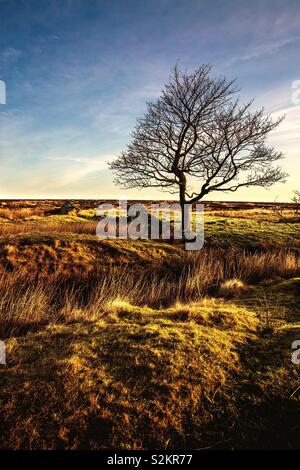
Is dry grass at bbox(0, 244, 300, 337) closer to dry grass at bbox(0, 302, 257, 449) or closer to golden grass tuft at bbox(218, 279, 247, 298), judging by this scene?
golden grass tuft at bbox(218, 279, 247, 298)

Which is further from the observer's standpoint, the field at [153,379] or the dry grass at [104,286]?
the dry grass at [104,286]

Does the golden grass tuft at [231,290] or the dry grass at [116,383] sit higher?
the dry grass at [116,383]

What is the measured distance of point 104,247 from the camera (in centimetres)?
1234

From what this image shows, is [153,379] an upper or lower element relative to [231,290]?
upper

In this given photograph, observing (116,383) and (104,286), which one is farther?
(104,286)

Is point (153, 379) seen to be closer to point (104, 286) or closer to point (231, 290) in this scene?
point (231, 290)

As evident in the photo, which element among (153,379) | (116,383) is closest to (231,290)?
(153,379)

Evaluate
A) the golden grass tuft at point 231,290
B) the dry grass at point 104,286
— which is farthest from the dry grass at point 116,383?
the golden grass tuft at point 231,290

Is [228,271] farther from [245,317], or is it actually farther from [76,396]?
[76,396]

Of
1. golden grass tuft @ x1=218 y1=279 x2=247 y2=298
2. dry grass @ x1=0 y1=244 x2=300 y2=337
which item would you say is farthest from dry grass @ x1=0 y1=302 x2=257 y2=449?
golden grass tuft @ x1=218 y1=279 x2=247 y2=298

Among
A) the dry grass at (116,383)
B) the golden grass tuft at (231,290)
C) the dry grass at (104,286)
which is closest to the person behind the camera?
the dry grass at (116,383)

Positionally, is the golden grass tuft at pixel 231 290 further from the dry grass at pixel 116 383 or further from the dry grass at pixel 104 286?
the dry grass at pixel 116 383

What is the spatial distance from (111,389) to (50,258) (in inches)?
317

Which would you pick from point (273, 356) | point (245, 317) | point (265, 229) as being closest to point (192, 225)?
point (265, 229)
